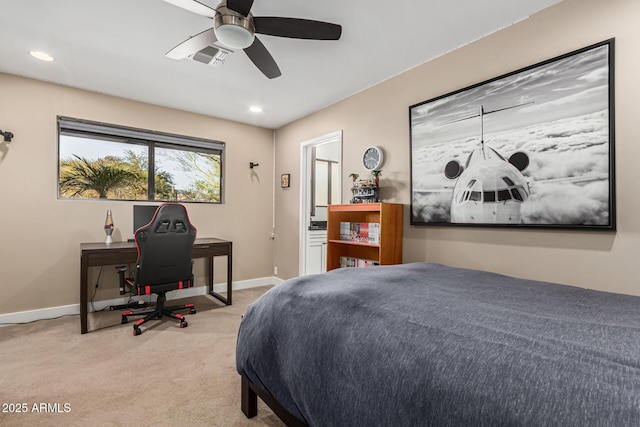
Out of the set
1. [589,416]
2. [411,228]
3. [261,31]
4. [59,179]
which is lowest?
[589,416]

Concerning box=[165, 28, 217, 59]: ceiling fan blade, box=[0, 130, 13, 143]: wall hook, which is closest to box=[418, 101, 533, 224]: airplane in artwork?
box=[165, 28, 217, 59]: ceiling fan blade

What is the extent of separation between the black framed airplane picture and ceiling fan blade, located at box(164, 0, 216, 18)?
184cm

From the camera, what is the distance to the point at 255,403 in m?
1.66

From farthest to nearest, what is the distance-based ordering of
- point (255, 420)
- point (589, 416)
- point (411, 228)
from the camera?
1. point (411, 228)
2. point (255, 420)
3. point (589, 416)

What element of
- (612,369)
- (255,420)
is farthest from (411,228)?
(612,369)

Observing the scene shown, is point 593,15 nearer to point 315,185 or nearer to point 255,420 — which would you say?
point 255,420

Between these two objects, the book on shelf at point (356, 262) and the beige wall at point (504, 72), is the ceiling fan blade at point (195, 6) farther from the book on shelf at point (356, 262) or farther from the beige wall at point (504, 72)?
the book on shelf at point (356, 262)

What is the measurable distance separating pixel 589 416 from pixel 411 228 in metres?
2.29

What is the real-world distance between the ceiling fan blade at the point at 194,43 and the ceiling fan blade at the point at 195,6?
16 cm

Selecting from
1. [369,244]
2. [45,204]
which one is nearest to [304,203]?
[369,244]

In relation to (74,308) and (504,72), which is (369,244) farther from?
(74,308)

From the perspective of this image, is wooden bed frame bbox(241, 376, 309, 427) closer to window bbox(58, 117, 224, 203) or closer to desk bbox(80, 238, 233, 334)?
desk bbox(80, 238, 233, 334)

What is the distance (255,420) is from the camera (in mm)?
1641

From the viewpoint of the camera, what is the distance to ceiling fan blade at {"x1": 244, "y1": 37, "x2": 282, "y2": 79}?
217 centimetres
